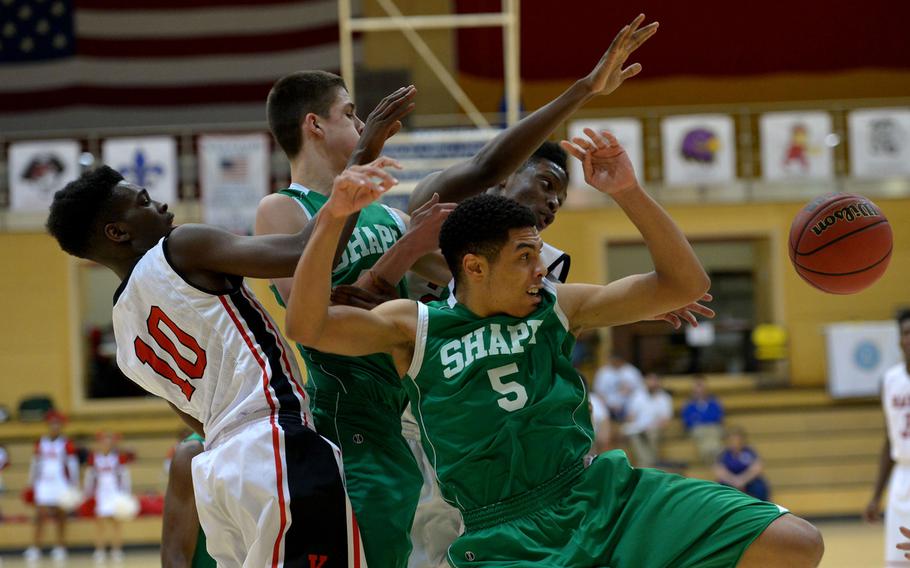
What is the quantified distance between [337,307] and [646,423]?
46.1 ft

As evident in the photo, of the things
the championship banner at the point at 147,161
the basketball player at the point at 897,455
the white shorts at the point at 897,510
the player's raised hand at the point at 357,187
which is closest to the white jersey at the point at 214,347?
the player's raised hand at the point at 357,187

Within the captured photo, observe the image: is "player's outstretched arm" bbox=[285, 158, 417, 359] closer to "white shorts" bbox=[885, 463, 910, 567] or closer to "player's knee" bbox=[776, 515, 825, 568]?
"player's knee" bbox=[776, 515, 825, 568]

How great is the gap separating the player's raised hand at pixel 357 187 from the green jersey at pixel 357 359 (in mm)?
698

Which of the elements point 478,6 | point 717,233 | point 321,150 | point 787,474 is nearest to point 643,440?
point 787,474

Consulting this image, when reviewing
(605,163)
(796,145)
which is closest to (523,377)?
(605,163)

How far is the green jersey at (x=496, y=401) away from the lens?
140 inches

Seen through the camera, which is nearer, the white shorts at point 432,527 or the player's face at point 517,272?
the player's face at point 517,272

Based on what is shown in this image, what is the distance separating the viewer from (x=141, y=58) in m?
21.5

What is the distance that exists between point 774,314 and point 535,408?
1766 cm

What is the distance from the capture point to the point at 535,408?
140 inches

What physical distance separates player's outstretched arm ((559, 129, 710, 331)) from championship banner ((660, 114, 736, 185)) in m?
15.3

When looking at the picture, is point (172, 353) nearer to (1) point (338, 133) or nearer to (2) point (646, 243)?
(1) point (338, 133)

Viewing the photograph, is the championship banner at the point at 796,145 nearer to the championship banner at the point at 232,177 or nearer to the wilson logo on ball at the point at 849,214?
the championship banner at the point at 232,177

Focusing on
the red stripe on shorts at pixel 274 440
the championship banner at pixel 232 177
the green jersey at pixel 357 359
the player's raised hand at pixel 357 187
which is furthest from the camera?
the championship banner at pixel 232 177
